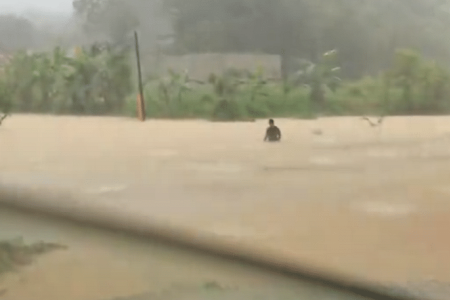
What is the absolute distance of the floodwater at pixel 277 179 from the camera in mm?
837

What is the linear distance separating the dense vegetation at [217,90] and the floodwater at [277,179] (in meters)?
0.02

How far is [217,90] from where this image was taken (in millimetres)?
896

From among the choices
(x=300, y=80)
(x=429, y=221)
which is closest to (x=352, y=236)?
(x=429, y=221)

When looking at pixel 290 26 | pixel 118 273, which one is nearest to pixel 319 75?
pixel 290 26

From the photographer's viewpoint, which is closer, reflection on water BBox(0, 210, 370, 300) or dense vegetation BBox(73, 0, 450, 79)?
reflection on water BBox(0, 210, 370, 300)

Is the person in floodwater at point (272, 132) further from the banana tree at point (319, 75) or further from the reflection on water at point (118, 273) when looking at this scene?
the reflection on water at point (118, 273)

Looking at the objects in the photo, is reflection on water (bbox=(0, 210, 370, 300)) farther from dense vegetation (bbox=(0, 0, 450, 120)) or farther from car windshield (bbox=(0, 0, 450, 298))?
dense vegetation (bbox=(0, 0, 450, 120))

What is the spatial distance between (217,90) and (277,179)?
156mm

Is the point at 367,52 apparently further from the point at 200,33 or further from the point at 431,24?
the point at 200,33

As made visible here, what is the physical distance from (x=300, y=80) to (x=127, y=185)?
290mm

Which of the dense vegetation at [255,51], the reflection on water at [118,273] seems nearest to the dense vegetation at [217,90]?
the dense vegetation at [255,51]

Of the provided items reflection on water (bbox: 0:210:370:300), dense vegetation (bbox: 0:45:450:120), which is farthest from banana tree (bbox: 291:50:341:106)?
reflection on water (bbox: 0:210:370:300)

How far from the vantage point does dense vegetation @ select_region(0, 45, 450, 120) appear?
0.85m

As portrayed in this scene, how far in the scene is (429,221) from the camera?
876mm
